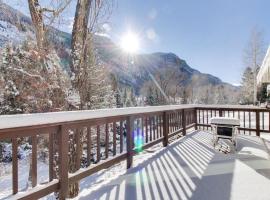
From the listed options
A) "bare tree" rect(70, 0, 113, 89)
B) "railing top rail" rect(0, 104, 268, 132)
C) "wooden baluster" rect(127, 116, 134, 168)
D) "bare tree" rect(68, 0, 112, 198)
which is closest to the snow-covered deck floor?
"wooden baluster" rect(127, 116, 134, 168)

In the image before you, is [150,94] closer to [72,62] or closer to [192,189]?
[72,62]

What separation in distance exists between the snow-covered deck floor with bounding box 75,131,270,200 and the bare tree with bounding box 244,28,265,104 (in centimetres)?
1929

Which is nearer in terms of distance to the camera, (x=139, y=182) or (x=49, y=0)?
(x=139, y=182)

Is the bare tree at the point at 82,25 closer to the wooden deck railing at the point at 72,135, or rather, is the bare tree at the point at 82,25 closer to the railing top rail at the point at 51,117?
the wooden deck railing at the point at 72,135

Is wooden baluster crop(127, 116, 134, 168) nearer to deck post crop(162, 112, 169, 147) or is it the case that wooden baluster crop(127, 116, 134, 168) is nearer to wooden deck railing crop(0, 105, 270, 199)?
wooden deck railing crop(0, 105, 270, 199)

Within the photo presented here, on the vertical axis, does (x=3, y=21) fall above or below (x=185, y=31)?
below

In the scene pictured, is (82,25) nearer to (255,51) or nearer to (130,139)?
(130,139)

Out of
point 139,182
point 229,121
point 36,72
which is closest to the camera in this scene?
point 139,182

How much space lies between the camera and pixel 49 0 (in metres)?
6.43

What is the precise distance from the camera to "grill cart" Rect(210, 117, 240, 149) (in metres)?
5.52

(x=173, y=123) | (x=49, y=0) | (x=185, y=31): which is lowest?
(x=173, y=123)

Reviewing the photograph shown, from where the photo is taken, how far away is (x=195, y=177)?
3.57 meters

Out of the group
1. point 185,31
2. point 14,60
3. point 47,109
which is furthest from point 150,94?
point 47,109

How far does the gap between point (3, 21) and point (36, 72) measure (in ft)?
4.71
